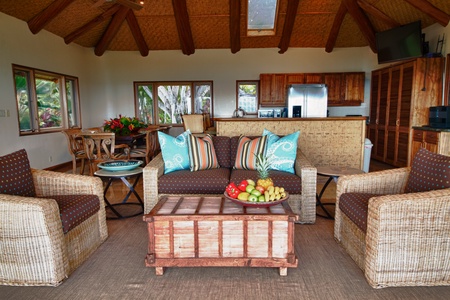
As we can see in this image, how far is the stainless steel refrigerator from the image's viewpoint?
7.21m

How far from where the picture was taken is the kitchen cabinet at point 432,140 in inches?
172

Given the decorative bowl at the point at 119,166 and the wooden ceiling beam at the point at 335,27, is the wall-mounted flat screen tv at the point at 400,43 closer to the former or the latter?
the wooden ceiling beam at the point at 335,27

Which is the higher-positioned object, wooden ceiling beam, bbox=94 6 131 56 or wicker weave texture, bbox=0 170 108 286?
wooden ceiling beam, bbox=94 6 131 56

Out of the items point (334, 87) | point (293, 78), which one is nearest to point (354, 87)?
point (334, 87)

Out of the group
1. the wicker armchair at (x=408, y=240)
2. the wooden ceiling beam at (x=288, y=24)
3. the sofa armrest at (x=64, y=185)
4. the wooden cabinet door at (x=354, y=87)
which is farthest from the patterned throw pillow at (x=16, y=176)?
the wooden cabinet door at (x=354, y=87)

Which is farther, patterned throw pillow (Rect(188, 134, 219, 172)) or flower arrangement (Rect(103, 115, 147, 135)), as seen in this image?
flower arrangement (Rect(103, 115, 147, 135))

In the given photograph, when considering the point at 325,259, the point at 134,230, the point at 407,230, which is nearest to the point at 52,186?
the point at 134,230

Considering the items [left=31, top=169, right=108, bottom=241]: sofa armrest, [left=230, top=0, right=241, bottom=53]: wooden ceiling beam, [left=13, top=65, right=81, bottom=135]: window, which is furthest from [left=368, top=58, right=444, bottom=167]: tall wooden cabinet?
[left=13, top=65, right=81, bottom=135]: window

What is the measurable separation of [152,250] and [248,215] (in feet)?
2.40

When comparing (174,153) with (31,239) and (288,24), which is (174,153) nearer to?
(31,239)

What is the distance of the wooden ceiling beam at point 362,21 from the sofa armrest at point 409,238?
5.69m

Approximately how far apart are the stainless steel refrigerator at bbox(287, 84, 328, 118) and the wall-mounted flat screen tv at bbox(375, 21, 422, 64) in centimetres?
145

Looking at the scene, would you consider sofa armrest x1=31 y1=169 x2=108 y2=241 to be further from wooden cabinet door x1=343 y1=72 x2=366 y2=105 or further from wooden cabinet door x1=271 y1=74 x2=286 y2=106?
wooden cabinet door x1=343 y1=72 x2=366 y2=105

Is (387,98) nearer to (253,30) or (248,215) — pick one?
(253,30)
